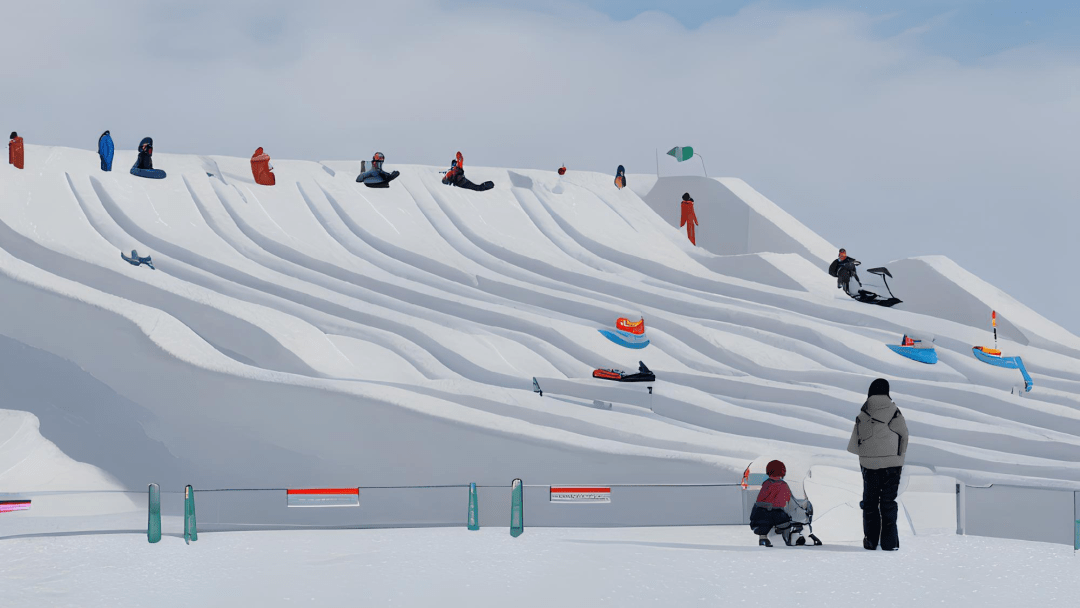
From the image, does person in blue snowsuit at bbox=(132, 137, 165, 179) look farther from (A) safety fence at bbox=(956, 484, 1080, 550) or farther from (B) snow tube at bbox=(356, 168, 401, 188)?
(A) safety fence at bbox=(956, 484, 1080, 550)

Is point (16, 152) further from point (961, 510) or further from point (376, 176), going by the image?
point (961, 510)

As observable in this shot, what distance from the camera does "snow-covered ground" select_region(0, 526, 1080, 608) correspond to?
5.68 m

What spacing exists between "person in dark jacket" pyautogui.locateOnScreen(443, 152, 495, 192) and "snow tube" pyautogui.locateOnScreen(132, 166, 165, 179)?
576cm

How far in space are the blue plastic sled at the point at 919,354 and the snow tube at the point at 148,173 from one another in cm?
1297

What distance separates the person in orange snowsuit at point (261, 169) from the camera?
19.5 meters

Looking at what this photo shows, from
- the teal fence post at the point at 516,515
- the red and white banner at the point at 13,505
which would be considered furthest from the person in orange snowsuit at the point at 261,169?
the teal fence post at the point at 516,515

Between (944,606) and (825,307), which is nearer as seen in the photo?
(944,606)

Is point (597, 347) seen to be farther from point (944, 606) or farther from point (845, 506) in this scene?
point (944, 606)

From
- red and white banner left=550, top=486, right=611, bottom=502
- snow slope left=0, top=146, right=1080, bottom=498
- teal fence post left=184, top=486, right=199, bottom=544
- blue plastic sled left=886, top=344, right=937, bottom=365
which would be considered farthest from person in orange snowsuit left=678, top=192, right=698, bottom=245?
teal fence post left=184, top=486, right=199, bottom=544

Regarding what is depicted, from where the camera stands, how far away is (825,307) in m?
16.9

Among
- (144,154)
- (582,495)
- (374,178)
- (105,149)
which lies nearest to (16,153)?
(105,149)

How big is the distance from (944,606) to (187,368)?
27.5ft

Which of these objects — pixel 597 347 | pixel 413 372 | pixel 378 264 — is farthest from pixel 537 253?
pixel 413 372

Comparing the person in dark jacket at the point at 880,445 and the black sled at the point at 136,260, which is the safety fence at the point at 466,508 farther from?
the black sled at the point at 136,260
